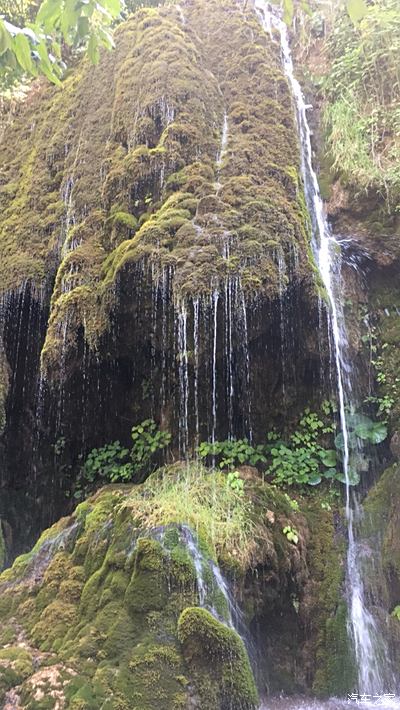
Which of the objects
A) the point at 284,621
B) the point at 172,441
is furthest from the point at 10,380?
the point at 284,621

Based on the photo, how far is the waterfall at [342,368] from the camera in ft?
13.6

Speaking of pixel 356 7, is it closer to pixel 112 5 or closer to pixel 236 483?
pixel 112 5

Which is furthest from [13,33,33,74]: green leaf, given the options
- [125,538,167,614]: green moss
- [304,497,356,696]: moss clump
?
[304,497,356,696]: moss clump

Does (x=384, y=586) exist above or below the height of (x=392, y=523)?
below

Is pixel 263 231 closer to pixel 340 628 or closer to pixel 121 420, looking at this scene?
pixel 121 420

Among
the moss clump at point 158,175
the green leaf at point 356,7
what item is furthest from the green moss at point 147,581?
the green leaf at point 356,7

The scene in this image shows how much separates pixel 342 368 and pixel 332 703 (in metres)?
2.93

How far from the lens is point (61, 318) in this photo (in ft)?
18.5

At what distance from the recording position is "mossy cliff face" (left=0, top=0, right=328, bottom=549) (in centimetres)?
522

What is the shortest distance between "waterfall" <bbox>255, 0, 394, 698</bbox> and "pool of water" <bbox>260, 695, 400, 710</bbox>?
0.10 metres

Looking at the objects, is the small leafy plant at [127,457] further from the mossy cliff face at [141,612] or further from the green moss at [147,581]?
the green moss at [147,581]

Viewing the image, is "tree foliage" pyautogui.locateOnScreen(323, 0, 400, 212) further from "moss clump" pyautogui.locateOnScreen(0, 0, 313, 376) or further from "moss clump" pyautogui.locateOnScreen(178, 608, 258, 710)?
"moss clump" pyautogui.locateOnScreen(178, 608, 258, 710)

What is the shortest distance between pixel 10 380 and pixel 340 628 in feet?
14.0

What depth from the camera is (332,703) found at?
3930 millimetres
